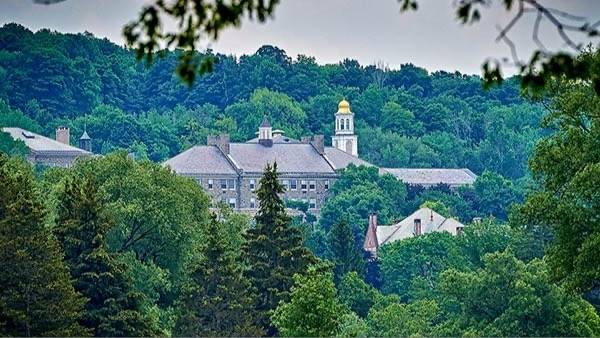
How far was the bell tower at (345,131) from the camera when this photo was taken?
17138cm

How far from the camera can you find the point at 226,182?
152 metres

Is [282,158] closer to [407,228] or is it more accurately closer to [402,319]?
[407,228]

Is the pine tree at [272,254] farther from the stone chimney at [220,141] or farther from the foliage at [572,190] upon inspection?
the stone chimney at [220,141]

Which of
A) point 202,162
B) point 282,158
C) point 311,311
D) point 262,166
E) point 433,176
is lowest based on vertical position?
point 311,311

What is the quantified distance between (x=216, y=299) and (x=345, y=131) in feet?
412

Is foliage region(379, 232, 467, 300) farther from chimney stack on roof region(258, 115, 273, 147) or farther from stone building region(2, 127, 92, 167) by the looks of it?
chimney stack on roof region(258, 115, 273, 147)

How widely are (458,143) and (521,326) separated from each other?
127m

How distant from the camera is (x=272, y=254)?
2041 inches

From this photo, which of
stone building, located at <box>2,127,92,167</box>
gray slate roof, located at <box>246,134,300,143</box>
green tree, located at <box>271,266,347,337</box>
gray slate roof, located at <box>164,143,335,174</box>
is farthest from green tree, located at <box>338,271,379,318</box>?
gray slate roof, located at <box>246,134,300,143</box>

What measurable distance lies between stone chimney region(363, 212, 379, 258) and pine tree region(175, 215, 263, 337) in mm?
63289

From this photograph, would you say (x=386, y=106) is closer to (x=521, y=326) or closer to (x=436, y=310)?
(x=436, y=310)

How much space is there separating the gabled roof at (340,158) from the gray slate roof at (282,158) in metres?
0.91

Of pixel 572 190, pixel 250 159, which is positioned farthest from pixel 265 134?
pixel 572 190

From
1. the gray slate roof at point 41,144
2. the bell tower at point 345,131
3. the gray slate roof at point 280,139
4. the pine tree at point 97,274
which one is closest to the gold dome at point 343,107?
the bell tower at point 345,131
